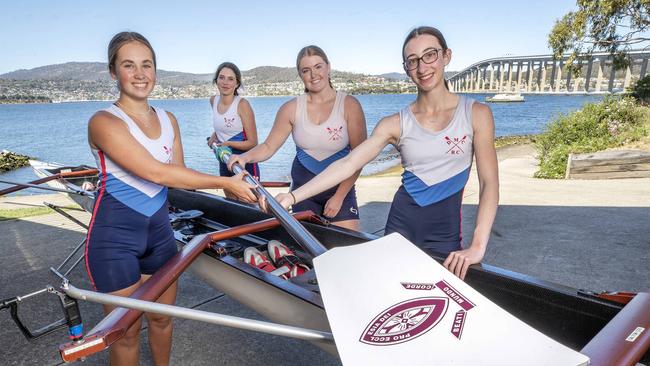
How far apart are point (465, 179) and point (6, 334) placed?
3335mm

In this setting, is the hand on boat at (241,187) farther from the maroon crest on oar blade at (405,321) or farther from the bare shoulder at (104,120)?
the maroon crest on oar blade at (405,321)

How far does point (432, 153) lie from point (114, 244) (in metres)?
1.63

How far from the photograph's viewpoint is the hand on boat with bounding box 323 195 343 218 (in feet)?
9.99

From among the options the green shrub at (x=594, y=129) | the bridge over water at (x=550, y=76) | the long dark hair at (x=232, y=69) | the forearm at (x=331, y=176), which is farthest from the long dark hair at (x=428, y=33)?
the bridge over water at (x=550, y=76)

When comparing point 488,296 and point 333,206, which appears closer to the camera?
point 488,296

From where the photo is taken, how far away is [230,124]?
190 inches

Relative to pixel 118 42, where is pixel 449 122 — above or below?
below

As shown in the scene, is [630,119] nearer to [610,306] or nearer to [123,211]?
[610,306]

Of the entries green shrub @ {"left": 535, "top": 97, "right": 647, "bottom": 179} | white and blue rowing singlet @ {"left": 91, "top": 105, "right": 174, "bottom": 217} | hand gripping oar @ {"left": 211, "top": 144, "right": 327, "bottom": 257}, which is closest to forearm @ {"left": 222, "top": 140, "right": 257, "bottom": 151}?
hand gripping oar @ {"left": 211, "top": 144, "right": 327, "bottom": 257}

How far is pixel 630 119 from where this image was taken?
10.3 metres

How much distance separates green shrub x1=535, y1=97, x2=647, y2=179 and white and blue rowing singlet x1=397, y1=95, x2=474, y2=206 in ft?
26.6

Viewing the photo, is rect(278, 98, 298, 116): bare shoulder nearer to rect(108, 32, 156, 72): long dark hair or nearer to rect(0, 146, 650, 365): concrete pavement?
rect(108, 32, 156, 72): long dark hair

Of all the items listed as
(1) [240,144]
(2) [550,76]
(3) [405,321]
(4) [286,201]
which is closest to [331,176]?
(4) [286,201]

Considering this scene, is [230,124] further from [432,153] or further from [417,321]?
[417,321]
